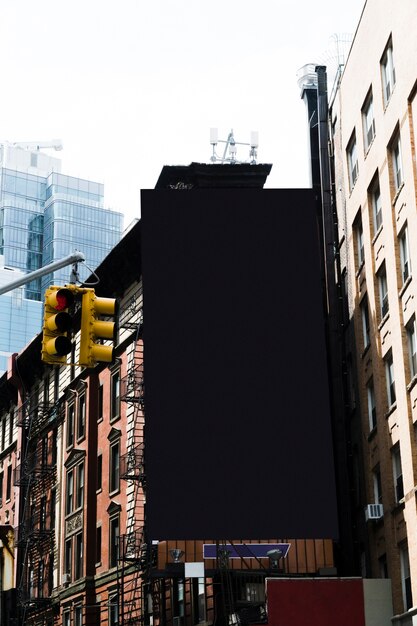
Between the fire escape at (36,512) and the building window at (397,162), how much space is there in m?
26.6

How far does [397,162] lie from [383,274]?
12.3 feet

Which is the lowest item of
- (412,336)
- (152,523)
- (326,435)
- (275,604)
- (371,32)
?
(275,604)

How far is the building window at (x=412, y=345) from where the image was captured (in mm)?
32031

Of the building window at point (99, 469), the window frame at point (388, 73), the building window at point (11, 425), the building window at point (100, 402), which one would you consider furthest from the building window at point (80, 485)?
the window frame at point (388, 73)

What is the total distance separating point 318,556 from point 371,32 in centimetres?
1799

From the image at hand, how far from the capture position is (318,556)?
36.2 meters

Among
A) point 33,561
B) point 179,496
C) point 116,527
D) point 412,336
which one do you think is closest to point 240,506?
point 179,496

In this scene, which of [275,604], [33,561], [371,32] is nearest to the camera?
[275,604]

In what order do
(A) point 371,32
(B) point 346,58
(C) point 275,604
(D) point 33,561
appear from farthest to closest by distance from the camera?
(D) point 33,561
(B) point 346,58
(A) point 371,32
(C) point 275,604

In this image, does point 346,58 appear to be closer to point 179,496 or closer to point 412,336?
point 412,336

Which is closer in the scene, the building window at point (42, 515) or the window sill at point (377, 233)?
the window sill at point (377, 233)

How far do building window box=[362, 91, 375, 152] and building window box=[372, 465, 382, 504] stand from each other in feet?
37.0

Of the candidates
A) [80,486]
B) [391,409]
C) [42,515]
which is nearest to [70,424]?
[80,486]

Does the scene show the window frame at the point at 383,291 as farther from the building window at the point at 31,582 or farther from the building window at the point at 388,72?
the building window at the point at 31,582
